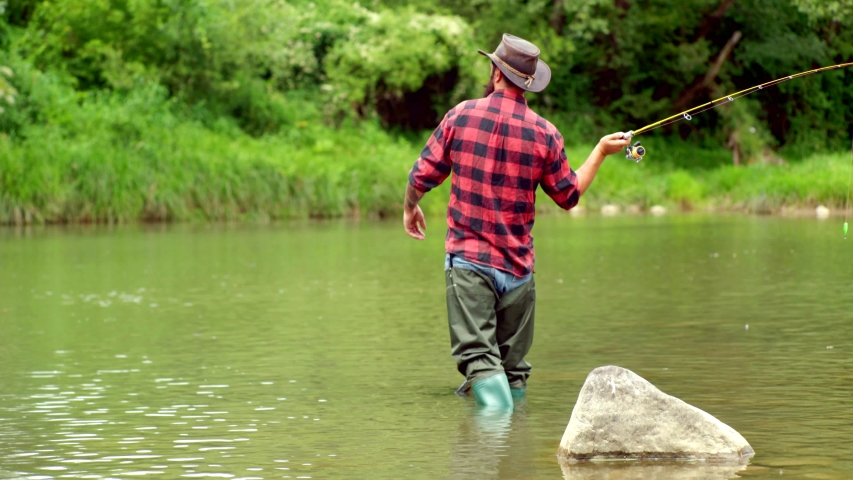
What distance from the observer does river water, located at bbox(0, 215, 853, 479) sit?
617 cm

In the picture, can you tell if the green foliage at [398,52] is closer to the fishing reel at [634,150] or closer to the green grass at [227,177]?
the green grass at [227,177]

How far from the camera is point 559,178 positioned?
23.8 ft

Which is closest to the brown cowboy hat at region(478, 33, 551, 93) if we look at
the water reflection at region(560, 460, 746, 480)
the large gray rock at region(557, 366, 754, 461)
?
the large gray rock at region(557, 366, 754, 461)

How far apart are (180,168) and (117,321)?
17059 mm

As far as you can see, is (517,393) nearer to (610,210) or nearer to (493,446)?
(493,446)

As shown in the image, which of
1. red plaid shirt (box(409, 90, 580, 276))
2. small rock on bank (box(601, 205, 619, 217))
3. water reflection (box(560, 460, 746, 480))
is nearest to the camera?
water reflection (box(560, 460, 746, 480))

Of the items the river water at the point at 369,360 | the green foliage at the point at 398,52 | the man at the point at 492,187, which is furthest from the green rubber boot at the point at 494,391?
the green foliage at the point at 398,52

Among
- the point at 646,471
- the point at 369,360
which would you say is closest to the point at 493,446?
the point at 646,471

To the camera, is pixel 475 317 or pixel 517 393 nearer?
pixel 475 317

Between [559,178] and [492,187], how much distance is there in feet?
1.14

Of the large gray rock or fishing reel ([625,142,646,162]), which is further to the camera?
fishing reel ([625,142,646,162])

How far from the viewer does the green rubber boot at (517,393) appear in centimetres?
768

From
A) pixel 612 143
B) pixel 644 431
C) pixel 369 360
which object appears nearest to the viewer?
pixel 644 431

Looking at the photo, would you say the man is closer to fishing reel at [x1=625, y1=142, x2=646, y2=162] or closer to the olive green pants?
the olive green pants
